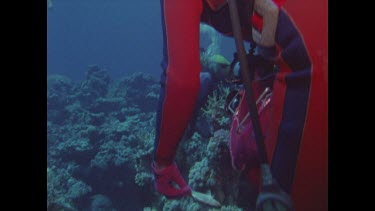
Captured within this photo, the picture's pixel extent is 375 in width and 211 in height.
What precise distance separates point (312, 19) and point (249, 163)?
0.77 meters

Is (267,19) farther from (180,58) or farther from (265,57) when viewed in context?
(180,58)

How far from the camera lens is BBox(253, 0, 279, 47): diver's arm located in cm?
138

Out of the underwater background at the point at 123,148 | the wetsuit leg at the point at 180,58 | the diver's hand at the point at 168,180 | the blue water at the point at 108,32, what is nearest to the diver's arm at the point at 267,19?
the wetsuit leg at the point at 180,58

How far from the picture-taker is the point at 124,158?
17.5ft

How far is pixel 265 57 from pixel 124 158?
416 centimetres

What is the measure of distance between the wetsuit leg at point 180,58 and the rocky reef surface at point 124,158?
134 cm

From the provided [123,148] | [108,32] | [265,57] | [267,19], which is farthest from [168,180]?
[108,32]

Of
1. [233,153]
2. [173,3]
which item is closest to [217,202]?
[233,153]

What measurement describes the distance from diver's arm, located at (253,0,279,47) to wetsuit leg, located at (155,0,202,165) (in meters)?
0.28

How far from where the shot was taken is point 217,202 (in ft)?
9.51

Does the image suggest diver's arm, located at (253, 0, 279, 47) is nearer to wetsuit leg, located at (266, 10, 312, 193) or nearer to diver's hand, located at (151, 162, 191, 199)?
wetsuit leg, located at (266, 10, 312, 193)

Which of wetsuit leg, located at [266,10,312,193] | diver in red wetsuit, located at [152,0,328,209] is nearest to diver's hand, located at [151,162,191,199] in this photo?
diver in red wetsuit, located at [152,0,328,209]

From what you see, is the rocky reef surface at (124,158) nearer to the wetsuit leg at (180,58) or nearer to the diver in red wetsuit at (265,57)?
the diver in red wetsuit at (265,57)

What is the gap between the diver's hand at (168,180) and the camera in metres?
1.70
